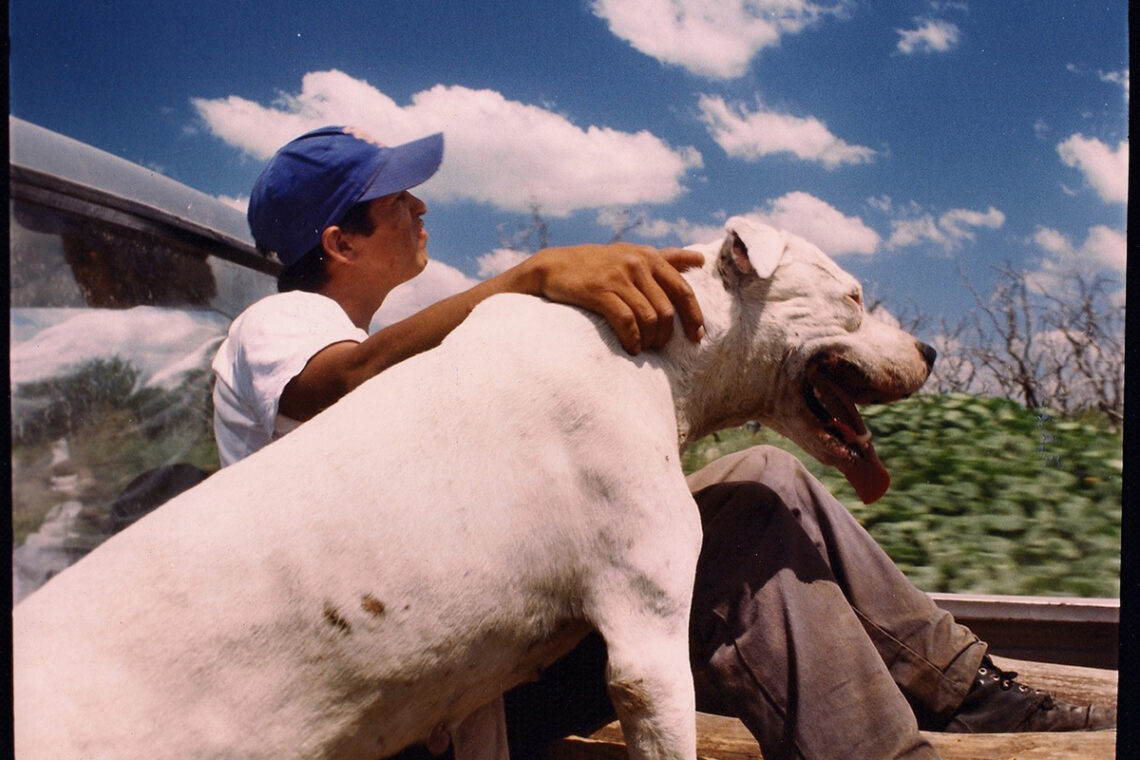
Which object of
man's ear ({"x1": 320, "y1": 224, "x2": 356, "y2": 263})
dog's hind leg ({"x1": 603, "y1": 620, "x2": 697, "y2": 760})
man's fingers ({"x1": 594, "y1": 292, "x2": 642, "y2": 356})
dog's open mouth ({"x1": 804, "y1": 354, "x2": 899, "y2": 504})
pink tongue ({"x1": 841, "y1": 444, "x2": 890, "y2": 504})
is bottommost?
dog's hind leg ({"x1": 603, "y1": 620, "x2": 697, "y2": 760})

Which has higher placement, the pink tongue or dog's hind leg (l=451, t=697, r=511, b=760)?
the pink tongue

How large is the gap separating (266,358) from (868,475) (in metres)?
1.46

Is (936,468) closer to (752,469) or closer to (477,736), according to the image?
(752,469)

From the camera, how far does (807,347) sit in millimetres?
2189

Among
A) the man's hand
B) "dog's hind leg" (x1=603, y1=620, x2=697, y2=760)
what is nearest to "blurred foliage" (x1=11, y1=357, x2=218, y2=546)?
the man's hand

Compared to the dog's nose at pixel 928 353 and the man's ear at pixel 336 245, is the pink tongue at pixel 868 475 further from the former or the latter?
the man's ear at pixel 336 245

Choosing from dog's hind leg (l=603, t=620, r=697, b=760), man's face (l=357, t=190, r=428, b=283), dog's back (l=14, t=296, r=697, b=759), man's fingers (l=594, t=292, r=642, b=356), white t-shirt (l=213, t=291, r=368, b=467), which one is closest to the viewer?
dog's back (l=14, t=296, r=697, b=759)

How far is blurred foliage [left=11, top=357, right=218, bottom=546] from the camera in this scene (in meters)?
2.15

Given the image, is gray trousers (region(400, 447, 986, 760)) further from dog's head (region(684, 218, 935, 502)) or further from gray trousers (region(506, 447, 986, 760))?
dog's head (region(684, 218, 935, 502))

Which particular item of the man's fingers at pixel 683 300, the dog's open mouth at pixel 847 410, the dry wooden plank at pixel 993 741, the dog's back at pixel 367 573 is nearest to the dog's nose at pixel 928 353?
the dog's open mouth at pixel 847 410

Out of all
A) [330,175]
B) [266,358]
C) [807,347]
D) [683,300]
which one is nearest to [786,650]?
[807,347]

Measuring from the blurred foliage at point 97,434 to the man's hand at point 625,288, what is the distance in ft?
3.74

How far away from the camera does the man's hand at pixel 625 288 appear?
199cm

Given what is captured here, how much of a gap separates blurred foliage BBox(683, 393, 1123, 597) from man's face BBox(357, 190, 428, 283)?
1.29m
